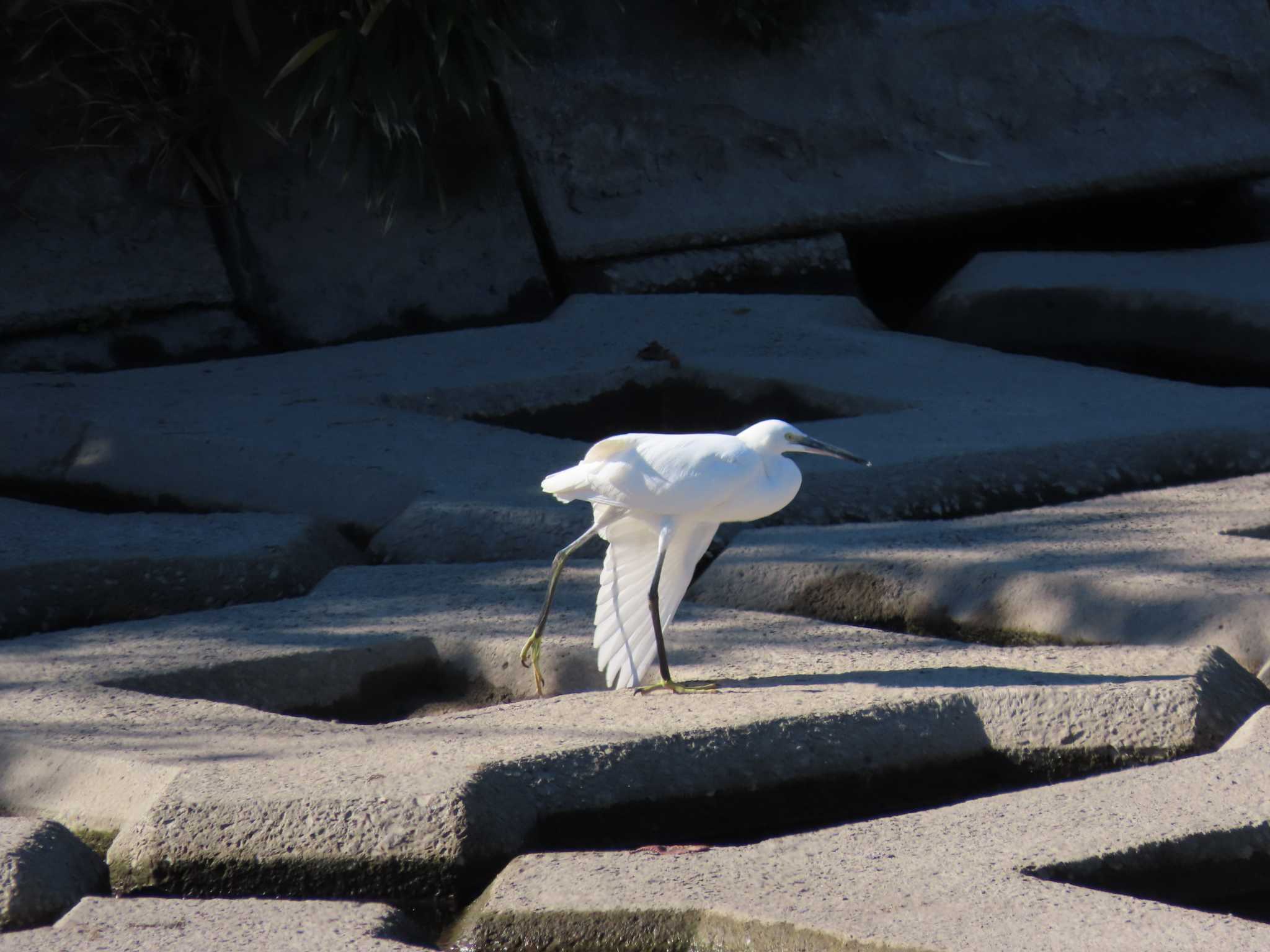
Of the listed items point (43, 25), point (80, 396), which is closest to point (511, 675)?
point (80, 396)

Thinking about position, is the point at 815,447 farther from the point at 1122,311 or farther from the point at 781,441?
the point at 1122,311

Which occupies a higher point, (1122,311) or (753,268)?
(753,268)

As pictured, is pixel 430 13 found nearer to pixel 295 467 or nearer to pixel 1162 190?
pixel 295 467

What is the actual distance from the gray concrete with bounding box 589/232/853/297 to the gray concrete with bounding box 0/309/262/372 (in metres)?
1.24

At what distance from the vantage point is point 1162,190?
17.9ft

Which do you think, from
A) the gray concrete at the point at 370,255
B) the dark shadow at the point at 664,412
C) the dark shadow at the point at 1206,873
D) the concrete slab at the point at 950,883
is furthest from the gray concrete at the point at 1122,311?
the dark shadow at the point at 1206,873

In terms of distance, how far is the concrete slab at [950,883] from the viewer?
141 centimetres

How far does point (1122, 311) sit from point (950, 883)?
3228 millimetres

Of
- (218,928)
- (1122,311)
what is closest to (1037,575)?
(218,928)

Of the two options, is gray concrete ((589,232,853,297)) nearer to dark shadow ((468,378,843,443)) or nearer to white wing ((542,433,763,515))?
dark shadow ((468,378,843,443))

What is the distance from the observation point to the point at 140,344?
4.43 metres

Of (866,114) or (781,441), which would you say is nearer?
(781,441)

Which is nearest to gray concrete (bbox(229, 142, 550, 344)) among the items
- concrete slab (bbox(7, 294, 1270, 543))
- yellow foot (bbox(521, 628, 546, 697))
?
Answer: concrete slab (bbox(7, 294, 1270, 543))

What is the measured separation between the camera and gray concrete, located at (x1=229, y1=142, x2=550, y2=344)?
455 cm
